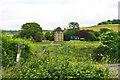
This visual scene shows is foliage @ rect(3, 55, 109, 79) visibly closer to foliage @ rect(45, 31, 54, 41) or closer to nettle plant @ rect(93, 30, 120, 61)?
nettle plant @ rect(93, 30, 120, 61)

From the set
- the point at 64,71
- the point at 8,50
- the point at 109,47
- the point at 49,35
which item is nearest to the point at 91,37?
the point at 49,35

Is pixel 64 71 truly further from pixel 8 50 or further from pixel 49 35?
pixel 49 35

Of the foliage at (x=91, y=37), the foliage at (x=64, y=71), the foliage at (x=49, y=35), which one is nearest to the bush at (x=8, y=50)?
the foliage at (x=64, y=71)

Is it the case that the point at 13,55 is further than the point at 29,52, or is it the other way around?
the point at 29,52

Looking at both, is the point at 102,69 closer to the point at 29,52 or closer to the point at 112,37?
the point at 29,52

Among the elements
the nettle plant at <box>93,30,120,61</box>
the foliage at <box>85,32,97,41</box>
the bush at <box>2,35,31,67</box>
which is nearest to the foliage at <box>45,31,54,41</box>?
the foliage at <box>85,32,97,41</box>

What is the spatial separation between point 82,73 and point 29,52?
4949 mm

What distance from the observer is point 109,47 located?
11.7 metres

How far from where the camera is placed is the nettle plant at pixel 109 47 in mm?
11469

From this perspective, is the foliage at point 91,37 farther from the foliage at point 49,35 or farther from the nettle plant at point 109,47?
the nettle plant at point 109,47

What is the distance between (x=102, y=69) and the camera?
15.4 ft

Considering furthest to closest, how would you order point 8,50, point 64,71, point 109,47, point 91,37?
point 91,37 < point 109,47 < point 8,50 < point 64,71

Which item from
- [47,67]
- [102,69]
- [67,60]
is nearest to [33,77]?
[47,67]

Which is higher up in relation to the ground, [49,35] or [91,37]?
[49,35]
